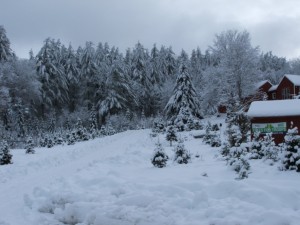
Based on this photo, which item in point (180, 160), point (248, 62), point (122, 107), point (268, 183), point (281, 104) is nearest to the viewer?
point (268, 183)

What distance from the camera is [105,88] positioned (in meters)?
51.7

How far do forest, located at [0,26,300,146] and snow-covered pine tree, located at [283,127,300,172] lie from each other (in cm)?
2085

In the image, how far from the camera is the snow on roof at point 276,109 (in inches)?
631

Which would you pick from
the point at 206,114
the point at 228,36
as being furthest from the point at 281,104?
the point at 206,114

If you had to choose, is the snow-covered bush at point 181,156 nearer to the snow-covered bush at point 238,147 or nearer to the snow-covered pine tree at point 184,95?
the snow-covered bush at point 238,147

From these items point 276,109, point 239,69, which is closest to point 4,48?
point 239,69

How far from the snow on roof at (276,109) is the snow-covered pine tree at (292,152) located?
20.6 feet

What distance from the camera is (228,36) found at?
136 ft

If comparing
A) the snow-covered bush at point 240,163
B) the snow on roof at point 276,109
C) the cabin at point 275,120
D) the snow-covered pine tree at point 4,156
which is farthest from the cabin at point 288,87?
the snow-covered pine tree at point 4,156

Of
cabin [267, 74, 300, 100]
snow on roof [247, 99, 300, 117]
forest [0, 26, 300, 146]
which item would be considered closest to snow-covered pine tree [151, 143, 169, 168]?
snow on roof [247, 99, 300, 117]

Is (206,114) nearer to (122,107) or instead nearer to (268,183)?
(122,107)

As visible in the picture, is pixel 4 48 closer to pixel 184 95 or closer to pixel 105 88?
pixel 105 88

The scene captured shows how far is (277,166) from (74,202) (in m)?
5.72

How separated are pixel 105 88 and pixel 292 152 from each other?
43.4 meters
